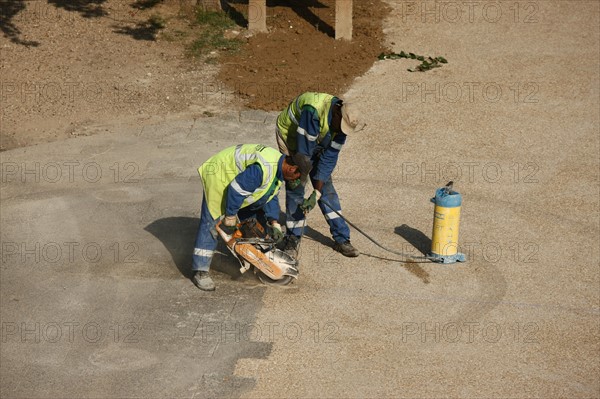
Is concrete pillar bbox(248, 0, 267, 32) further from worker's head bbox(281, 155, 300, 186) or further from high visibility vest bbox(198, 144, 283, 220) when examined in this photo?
worker's head bbox(281, 155, 300, 186)

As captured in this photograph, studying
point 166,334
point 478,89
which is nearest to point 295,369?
point 166,334

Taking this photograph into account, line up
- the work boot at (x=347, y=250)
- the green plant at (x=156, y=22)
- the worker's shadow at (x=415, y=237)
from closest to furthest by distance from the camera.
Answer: the work boot at (x=347, y=250) → the worker's shadow at (x=415, y=237) → the green plant at (x=156, y=22)

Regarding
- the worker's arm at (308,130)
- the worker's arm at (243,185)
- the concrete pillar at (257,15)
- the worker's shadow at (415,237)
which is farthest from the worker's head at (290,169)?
the concrete pillar at (257,15)

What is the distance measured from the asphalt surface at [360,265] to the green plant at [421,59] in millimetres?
206

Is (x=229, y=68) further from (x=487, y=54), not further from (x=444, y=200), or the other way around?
(x=444, y=200)

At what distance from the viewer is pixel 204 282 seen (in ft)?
31.9

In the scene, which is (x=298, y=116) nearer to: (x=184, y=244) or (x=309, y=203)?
(x=309, y=203)

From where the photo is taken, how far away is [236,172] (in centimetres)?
925

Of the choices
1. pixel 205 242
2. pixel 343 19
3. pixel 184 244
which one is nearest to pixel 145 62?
pixel 343 19

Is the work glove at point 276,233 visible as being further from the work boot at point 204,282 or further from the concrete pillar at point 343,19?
the concrete pillar at point 343,19

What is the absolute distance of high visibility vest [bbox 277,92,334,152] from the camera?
9672mm

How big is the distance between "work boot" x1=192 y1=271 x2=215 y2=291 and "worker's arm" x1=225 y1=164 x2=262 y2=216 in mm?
1080

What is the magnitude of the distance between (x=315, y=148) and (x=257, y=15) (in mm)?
7372

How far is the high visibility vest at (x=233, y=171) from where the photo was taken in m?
9.10
